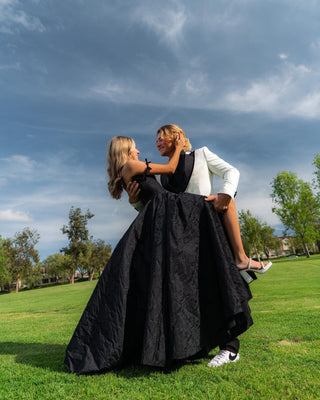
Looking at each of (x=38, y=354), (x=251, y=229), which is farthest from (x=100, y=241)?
(x=38, y=354)

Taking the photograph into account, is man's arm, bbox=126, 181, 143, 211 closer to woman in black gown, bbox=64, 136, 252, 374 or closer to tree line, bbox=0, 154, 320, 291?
woman in black gown, bbox=64, 136, 252, 374

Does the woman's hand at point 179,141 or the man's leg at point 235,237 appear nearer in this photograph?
the man's leg at point 235,237

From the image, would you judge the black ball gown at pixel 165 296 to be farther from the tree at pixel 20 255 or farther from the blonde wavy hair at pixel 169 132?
the tree at pixel 20 255

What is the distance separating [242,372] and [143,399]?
936 mm

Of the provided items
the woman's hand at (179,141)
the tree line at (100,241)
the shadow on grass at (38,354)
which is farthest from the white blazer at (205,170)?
the tree line at (100,241)

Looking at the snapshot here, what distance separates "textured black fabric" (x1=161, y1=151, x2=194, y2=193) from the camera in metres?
3.41

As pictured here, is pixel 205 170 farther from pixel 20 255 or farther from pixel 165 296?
pixel 20 255

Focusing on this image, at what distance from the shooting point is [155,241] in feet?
9.58

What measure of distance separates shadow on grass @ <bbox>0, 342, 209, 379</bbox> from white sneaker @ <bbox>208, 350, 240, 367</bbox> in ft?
0.84

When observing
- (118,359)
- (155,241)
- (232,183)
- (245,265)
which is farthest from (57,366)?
(232,183)

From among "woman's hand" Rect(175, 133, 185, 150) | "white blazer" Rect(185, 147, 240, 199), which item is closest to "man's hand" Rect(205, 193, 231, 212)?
"white blazer" Rect(185, 147, 240, 199)

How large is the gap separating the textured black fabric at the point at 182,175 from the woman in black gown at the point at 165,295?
0.21m

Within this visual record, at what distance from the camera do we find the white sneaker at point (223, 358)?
2770mm

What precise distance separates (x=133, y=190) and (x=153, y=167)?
1.23 ft
